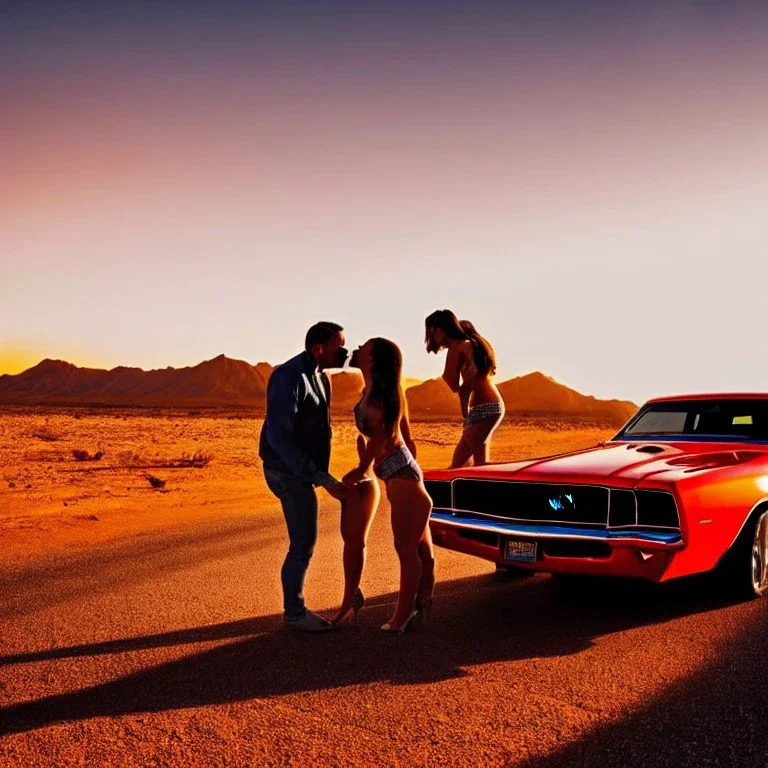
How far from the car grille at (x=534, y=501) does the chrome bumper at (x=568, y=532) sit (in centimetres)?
7

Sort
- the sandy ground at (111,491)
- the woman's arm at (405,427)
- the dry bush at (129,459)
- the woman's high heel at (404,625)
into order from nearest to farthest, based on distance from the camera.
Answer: the woman's arm at (405,427), the woman's high heel at (404,625), the sandy ground at (111,491), the dry bush at (129,459)

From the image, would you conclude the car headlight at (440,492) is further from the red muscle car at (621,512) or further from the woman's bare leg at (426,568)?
the woman's bare leg at (426,568)

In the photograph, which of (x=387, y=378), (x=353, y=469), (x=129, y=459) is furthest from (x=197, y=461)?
(x=387, y=378)

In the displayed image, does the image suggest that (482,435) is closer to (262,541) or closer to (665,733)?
(262,541)

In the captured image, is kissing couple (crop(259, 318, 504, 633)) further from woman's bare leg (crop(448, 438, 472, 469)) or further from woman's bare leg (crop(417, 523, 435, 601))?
woman's bare leg (crop(448, 438, 472, 469))

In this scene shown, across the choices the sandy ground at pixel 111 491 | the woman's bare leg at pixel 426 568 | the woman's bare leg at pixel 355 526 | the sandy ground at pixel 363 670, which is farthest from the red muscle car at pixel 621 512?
the sandy ground at pixel 111 491

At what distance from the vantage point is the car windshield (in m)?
7.77

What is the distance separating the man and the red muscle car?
1321 mm

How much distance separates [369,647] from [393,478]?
3.37 feet

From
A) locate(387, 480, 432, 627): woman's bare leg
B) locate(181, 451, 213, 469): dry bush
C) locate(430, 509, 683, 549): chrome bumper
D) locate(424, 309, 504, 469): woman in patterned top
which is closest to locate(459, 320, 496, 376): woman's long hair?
locate(424, 309, 504, 469): woman in patterned top

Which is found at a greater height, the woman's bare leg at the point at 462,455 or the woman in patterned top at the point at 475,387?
the woman in patterned top at the point at 475,387

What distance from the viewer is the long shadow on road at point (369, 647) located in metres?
4.56

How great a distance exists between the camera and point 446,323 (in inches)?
307

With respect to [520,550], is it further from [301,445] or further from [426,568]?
[301,445]
